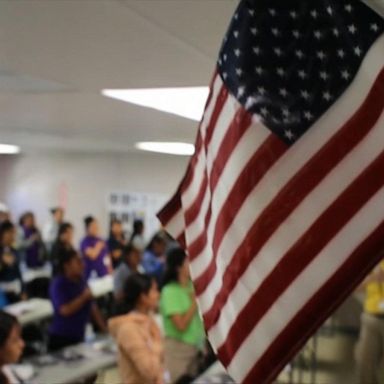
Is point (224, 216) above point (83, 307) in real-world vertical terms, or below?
above

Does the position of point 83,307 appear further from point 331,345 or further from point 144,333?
point 331,345

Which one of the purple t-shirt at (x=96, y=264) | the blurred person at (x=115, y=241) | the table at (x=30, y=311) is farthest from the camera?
the blurred person at (x=115, y=241)

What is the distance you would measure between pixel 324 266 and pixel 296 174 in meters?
0.21

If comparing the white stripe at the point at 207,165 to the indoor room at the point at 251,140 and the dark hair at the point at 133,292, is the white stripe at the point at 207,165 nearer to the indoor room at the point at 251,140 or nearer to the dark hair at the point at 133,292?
the indoor room at the point at 251,140

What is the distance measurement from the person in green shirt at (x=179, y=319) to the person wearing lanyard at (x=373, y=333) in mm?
1175

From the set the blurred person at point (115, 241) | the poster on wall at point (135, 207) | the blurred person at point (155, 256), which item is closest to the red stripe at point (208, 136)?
the blurred person at point (155, 256)

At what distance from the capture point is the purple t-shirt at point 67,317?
4.63 m

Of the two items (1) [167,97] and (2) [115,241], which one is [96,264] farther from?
(1) [167,97]

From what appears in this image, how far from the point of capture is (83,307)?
4672 millimetres

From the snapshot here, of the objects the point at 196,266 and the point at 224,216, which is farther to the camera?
the point at 196,266

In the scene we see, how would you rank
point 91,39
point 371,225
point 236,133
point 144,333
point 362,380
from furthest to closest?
1. point 362,380
2. point 144,333
3. point 91,39
4. point 236,133
5. point 371,225

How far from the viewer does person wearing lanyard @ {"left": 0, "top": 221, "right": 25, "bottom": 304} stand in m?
5.55

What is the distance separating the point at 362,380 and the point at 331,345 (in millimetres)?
3464

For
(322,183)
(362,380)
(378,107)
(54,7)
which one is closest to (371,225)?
(322,183)
